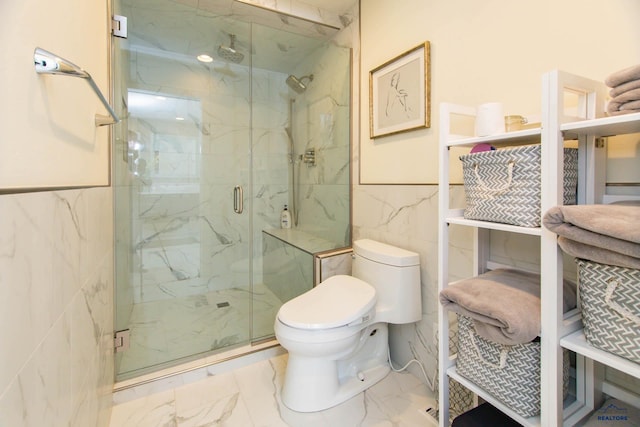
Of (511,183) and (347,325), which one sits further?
(347,325)

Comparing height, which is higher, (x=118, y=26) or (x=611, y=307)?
(x=118, y=26)

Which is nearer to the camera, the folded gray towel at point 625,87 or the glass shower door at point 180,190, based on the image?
the folded gray towel at point 625,87

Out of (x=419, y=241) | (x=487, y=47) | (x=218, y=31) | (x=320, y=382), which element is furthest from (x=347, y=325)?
(x=218, y=31)

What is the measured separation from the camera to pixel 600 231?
0.70 m

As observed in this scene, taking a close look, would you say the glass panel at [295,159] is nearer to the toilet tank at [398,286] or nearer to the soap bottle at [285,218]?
the soap bottle at [285,218]

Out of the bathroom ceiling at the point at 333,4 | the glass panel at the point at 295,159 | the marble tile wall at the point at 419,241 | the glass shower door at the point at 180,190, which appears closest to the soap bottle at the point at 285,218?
the glass panel at the point at 295,159

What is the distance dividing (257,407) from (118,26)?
2.08 metres

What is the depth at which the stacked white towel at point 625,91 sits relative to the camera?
768 mm

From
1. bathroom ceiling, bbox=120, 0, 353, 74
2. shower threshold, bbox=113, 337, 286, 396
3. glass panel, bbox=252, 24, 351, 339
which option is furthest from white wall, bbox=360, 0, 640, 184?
shower threshold, bbox=113, 337, 286, 396

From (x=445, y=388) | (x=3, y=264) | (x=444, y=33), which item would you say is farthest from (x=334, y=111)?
(x=3, y=264)

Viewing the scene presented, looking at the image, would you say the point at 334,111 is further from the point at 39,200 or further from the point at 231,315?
the point at 39,200

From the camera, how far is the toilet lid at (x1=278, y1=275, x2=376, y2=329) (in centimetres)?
142

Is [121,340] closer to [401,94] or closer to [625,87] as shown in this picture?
[401,94]

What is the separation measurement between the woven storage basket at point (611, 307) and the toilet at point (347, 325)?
2.84ft
